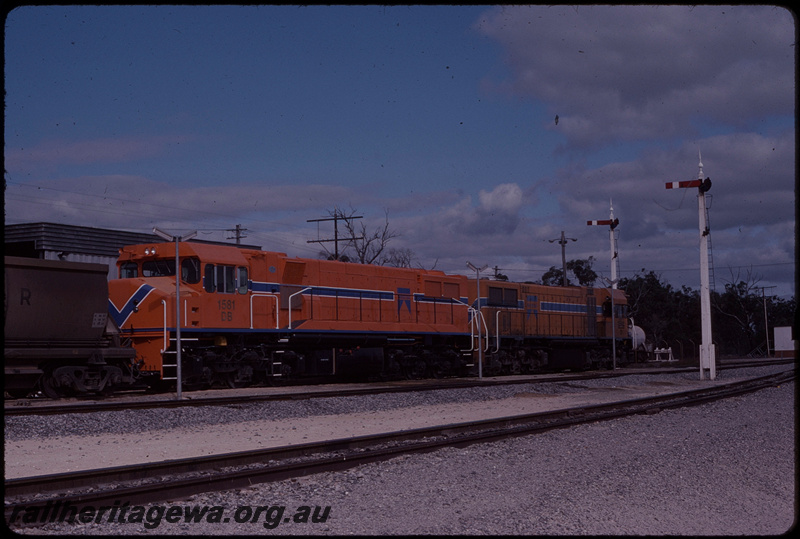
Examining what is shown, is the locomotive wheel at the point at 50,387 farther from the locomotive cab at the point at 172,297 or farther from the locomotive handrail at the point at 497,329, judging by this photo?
the locomotive handrail at the point at 497,329

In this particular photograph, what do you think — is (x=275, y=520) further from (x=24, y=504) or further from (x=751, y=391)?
(x=751, y=391)

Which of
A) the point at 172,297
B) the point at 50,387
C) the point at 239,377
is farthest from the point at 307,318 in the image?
the point at 50,387

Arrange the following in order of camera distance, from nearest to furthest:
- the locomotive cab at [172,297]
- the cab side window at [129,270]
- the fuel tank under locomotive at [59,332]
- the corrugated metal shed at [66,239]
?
the fuel tank under locomotive at [59,332], the locomotive cab at [172,297], the cab side window at [129,270], the corrugated metal shed at [66,239]

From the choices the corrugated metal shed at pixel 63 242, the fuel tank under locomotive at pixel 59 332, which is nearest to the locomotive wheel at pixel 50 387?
the fuel tank under locomotive at pixel 59 332

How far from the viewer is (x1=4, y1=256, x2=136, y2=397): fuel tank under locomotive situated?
54.5 ft

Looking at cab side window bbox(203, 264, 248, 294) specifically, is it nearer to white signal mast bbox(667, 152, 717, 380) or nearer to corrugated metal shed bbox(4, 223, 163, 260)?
A: corrugated metal shed bbox(4, 223, 163, 260)

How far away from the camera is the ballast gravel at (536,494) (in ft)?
22.3

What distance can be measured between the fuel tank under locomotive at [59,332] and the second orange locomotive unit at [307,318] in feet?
3.90

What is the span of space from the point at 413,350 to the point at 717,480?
18.4 metres

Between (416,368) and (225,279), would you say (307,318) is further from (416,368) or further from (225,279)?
(416,368)

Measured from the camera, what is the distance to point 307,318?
22.8 meters

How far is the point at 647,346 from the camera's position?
46250 millimetres
